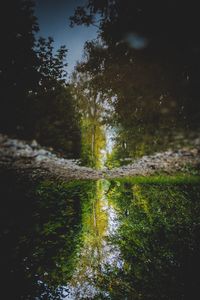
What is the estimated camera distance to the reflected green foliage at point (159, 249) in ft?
13.6

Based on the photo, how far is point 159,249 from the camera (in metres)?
5.41

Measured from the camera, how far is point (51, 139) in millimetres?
8102

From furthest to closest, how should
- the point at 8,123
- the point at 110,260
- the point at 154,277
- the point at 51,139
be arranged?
the point at 51,139 < the point at 8,123 < the point at 110,260 < the point at 154,277

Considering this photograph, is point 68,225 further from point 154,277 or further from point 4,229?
point 154,277

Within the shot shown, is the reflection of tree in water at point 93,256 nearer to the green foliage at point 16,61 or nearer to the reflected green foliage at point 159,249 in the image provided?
the reflected green foliage at point 159,249

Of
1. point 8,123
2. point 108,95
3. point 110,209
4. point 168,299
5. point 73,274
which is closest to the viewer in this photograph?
point 168,299

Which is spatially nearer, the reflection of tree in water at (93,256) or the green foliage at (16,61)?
the reflection of tree in water at (93,256)

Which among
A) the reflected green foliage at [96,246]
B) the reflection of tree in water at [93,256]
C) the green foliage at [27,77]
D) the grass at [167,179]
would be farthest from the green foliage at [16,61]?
the grass at [167,179]

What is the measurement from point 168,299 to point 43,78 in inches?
239

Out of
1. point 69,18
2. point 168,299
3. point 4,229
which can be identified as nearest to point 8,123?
point 4,229

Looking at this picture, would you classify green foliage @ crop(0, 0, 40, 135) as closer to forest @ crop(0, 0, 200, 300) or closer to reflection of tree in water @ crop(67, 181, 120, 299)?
forest @ crop(0, 0, 200, 300)

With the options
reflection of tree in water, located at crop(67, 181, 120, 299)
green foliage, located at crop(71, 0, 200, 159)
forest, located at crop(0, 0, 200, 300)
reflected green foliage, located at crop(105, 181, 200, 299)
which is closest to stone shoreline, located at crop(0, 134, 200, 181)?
forest, located at crop(0, 0, 200, 300)

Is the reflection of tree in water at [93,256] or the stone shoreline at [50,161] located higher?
the stone shoreline at [50,161]

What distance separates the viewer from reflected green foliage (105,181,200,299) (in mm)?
4137
